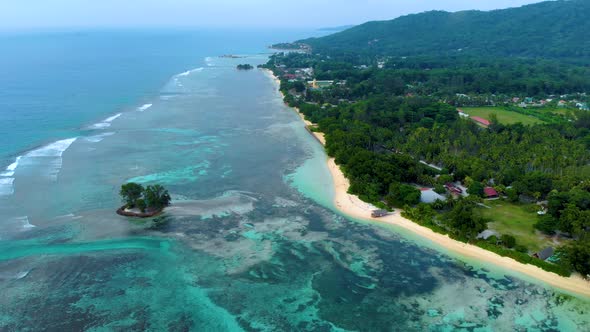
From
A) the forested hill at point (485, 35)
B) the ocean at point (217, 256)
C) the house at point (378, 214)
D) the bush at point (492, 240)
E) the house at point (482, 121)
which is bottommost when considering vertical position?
the ocean at point (217, 256)

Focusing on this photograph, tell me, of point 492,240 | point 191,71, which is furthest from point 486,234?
point 191,71

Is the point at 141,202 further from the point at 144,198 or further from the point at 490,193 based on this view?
the point at 490,193

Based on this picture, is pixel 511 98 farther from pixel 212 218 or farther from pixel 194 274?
pixel 194 274

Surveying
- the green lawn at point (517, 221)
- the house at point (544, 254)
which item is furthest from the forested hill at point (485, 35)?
the house at point (544, 254)

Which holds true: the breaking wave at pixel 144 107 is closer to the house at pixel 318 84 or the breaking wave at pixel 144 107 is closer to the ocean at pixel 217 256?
the ocean at pixel 217 256

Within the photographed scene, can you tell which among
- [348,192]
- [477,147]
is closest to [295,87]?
[477,147]
